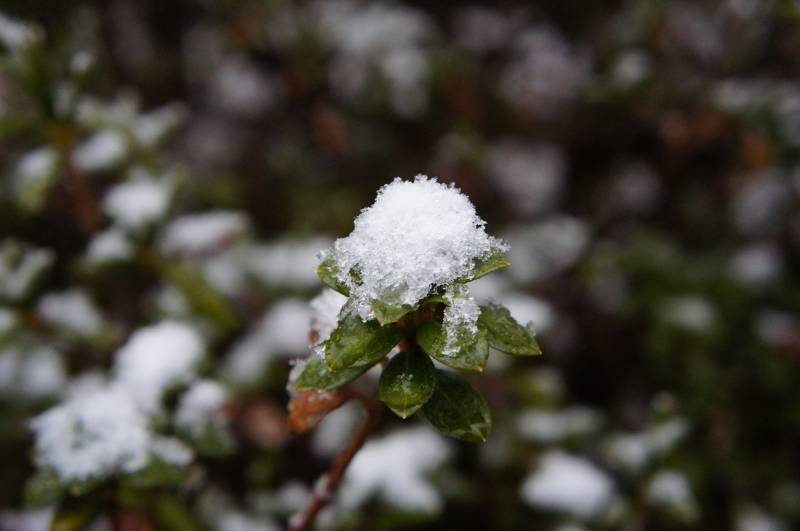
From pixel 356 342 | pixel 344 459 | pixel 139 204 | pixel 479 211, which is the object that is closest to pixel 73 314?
pixel 139 204

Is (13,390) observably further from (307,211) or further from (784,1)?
(784,1)

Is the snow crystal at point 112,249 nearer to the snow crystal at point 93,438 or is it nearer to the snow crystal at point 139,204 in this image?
the snow crystal at point 139,204

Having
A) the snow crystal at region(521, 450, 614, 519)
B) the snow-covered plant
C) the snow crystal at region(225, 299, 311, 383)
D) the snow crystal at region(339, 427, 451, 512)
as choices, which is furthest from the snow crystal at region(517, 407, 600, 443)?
the snow-covered plant

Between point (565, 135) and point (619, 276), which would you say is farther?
point (565, 135)

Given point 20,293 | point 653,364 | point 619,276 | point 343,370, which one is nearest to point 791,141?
point 619,276

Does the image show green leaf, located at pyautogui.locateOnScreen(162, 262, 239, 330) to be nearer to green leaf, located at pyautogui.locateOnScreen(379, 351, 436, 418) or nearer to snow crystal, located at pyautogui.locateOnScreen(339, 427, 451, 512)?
snow crystal, located at pyautogui.locateOnScreen(339, 427, 451, 512)
